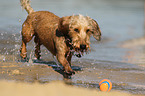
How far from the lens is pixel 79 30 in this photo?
6707mm

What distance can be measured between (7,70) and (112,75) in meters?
2.71

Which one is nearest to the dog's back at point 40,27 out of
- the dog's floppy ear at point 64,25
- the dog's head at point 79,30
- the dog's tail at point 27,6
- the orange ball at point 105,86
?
the dog's tail at point 27,6

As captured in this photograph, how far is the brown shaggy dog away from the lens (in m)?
6.69

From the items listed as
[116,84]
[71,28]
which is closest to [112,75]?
[116,84]

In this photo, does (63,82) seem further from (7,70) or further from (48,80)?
(7,70)

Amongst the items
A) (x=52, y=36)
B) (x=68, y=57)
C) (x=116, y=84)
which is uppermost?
(x=52, y=36)

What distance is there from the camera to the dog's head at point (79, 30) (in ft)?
21.6

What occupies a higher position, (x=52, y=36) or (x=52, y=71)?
(x=52, y=36)

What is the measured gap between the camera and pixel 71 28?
687 centimetres

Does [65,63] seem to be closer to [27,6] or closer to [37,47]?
[37,47]

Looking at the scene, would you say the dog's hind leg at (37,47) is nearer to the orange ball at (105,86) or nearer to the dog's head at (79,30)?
the dog's head at (79,30)

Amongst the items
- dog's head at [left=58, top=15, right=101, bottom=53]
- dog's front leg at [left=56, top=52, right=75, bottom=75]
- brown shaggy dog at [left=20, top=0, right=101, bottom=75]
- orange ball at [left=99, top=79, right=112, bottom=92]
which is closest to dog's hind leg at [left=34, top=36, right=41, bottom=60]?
brown shaggy dog at [left=20, top=0, right=101, bottom=75]

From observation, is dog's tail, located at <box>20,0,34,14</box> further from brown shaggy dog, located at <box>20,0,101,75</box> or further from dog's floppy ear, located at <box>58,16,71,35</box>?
dog's floppy ear, located at <box>58,16,71,35</box>

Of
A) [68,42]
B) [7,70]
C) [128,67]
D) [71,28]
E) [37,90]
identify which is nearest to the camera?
[37,90]
